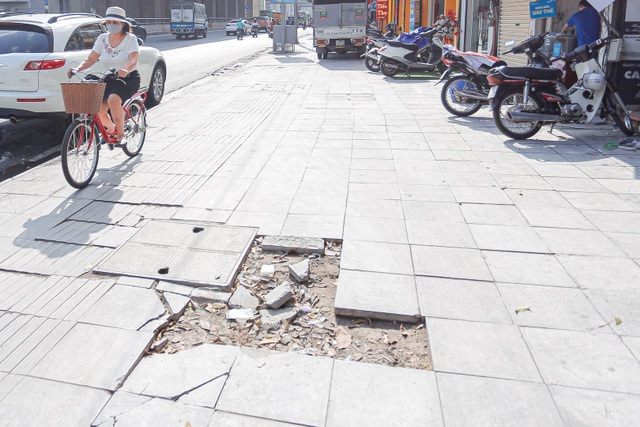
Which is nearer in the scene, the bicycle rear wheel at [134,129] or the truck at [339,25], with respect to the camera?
the bicycle rear wheel at [134,129]

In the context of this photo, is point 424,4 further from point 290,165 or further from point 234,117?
point 290,165

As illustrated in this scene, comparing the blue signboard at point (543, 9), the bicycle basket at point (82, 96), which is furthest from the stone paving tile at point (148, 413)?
the blue signboard at point (543, 9)

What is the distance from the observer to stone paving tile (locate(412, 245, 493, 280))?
4020 millimetres

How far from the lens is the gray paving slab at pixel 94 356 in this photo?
2930mm

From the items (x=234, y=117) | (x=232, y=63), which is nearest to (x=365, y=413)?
(x=234, y=117)

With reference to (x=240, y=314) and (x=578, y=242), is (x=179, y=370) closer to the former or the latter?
(x=240, y=314)

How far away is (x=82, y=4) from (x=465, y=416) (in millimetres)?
51309

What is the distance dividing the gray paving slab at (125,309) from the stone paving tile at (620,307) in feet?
9.12

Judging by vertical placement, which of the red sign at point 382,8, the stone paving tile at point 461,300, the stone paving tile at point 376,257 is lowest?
the stone paving tile at point 461,300

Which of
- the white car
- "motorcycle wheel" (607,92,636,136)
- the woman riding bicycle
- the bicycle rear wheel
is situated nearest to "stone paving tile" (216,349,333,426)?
the woman riding bicycle

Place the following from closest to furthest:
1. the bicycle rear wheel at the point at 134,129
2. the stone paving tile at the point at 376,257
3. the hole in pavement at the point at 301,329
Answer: the hole in pavement at the point at 301,329
the stone paving tile at the point at 376,257
the bicycle rear wheel at the point at 134,129

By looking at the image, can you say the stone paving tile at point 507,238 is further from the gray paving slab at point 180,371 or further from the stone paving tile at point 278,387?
the gray paving slab at point 180,371

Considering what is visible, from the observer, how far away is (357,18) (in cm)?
2275

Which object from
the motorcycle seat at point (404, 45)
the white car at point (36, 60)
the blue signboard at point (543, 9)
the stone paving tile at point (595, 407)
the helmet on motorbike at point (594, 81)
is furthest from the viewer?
the motorcycle seat at point (404, 45)
